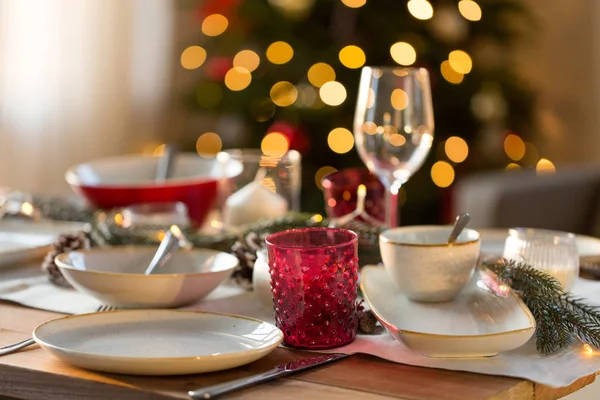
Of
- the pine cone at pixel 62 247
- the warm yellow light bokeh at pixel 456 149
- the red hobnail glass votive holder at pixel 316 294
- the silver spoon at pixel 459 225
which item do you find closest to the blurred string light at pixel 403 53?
the warm yellow light bokeh at pixel 456 149

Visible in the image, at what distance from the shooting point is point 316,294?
936 millimetres

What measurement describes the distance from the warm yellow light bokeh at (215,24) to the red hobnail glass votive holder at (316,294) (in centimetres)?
279

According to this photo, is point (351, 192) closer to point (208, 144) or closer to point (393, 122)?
point (393, 122)

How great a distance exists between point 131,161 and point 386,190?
27.4 inches

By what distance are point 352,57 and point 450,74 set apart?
1.20ft

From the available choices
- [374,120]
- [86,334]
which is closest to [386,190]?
[374,120]

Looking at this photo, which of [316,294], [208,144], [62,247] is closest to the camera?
[316,294]

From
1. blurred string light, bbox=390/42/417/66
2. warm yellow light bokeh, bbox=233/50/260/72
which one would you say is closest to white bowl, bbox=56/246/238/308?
blurred string light, bbox=390/42/417/66

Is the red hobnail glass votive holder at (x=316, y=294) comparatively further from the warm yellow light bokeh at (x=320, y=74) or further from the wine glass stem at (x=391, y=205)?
the warm yellow light bokeh at (x=320, y=74)

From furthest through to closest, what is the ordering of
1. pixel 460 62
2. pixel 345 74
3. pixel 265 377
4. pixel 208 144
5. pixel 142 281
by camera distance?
pixel 208 144 → pixel 460 62 → pixel 345 74 → pixel 142 281 → pixel 265 377

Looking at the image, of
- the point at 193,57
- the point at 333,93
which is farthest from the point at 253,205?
the point at 193,57

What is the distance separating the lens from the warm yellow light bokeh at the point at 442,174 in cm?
349

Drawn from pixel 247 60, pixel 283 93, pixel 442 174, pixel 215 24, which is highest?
pixel 215 24

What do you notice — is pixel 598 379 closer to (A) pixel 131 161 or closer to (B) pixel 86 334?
(B) pixel 86 334
